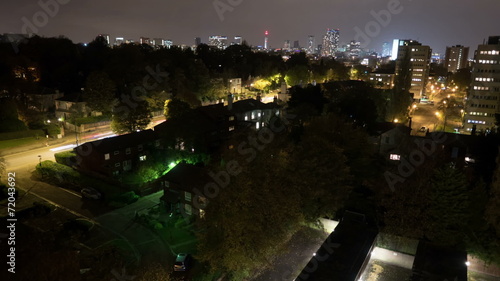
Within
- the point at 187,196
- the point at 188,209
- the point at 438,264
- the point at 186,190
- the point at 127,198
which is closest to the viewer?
the point at 438,264

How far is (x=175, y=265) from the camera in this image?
49.0ft

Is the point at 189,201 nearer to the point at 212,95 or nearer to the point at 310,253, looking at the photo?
the point at 310,253

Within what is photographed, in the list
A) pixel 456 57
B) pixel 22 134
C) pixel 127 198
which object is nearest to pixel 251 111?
pixel 127 198

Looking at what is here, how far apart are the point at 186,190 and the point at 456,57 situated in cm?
13243

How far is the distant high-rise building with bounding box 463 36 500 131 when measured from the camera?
134 feet

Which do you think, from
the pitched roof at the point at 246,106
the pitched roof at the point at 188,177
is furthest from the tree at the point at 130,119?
the pitched roof at the point at 188,177

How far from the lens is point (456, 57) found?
12150 centimetres

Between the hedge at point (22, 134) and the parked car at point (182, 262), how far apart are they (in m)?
22.5

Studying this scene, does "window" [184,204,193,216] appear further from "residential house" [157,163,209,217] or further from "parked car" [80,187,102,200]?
"parked car" [80,187,102,200]

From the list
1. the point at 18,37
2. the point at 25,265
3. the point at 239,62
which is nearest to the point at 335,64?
the point at 239,62

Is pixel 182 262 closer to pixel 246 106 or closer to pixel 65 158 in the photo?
pixel 65 158

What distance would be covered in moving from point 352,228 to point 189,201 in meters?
8.85

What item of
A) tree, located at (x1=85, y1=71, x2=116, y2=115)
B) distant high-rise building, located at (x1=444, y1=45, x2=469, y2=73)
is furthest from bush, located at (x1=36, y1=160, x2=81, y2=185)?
distant high-rise building, located at (x1=444, y1=45, x2=469, y2=73)

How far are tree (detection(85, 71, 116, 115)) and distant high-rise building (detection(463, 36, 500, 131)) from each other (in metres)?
42.1
